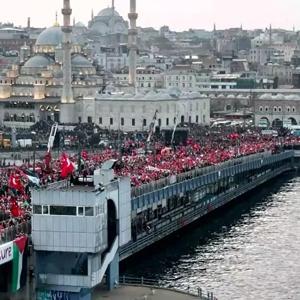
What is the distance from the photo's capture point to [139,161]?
50.0 meters

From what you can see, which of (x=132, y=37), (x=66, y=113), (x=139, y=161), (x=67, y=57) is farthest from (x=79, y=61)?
(x=139, y=161)

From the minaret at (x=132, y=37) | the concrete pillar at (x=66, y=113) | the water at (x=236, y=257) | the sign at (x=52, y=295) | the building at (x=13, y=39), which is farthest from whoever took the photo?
the building at (x=13, y=39)

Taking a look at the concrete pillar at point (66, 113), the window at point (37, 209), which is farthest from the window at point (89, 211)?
the concrete pillar at point (66, 113)

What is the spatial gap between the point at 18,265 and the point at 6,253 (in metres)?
0.47

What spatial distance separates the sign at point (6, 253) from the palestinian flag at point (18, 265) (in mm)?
104

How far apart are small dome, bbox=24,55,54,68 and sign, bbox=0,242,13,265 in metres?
70.7

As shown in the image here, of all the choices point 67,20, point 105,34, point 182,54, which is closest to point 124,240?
point 67,20

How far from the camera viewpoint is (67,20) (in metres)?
85.9

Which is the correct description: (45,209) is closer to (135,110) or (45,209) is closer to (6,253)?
(6,253)

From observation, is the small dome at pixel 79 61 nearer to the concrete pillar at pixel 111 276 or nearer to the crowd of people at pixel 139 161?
the crowd of people at pixel 139 161

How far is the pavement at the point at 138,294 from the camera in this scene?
24641 mm

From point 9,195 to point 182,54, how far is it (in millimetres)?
151689

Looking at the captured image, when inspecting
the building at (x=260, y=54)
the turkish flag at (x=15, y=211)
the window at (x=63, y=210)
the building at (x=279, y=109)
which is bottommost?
the building at (x=279, y=109)

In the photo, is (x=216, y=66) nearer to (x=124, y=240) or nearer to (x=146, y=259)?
(x=146, y=259)
